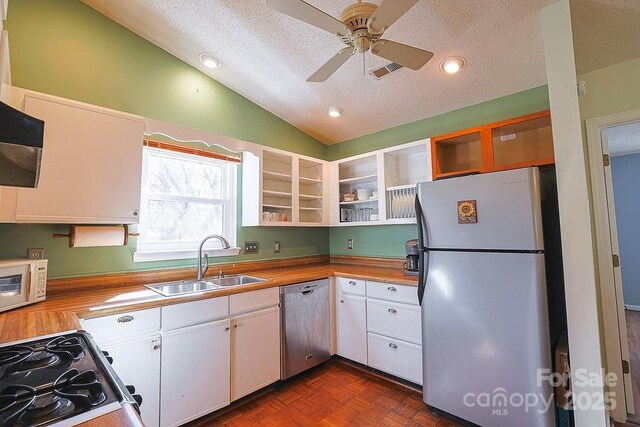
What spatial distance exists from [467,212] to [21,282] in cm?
263

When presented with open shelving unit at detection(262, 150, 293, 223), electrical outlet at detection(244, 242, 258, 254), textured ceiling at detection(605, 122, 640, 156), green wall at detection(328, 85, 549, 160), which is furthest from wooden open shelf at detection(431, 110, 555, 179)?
electrical outlet at detection(244, 242, 258, 254)

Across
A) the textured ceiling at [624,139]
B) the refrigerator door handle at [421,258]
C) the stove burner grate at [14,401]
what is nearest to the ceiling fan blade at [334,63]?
the refrigerator door handle at [421,258]

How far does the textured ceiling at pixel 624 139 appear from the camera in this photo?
3.20 metres

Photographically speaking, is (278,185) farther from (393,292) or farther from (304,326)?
(393,292)

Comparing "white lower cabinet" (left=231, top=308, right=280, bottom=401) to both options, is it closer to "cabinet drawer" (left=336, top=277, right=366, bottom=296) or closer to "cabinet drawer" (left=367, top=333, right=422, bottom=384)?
"cabinet drawer" (left=336, top=277, right=366, bottom=296)

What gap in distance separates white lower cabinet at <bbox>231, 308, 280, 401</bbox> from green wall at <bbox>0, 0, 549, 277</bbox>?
797mm

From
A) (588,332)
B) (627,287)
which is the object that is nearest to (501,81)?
(588,332)

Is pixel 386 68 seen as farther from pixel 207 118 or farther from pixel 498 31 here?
pixel 207 118

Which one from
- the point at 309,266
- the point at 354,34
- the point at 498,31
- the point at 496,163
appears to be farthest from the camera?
the point at 309,266

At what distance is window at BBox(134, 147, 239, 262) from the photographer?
Result: 93.1 inches

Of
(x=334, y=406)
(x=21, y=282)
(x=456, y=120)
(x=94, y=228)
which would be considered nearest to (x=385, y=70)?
(x=456, y=120)

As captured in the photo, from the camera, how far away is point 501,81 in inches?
90.9

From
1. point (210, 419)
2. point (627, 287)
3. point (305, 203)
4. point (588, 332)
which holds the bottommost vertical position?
point (210, 419)

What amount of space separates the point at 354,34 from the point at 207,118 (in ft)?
5.74
